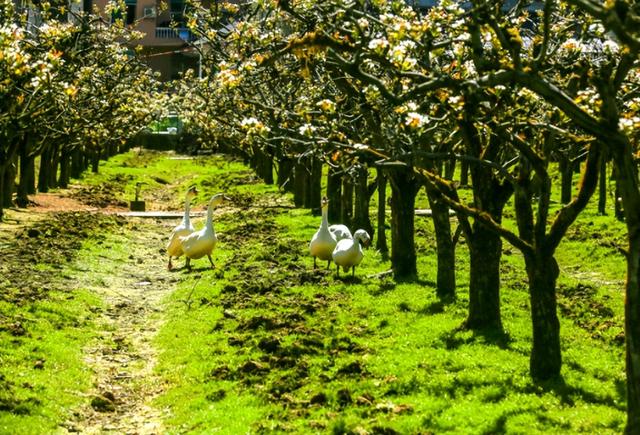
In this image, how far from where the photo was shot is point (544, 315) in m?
15.1

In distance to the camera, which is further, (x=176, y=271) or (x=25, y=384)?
(x=176, y=271)

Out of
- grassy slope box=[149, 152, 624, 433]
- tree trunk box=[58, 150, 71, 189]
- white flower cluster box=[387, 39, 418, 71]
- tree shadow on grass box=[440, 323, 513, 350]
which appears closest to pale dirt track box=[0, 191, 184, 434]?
grassy slope box=[149, 152, 624, 433]

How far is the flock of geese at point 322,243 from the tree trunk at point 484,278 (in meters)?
7.40

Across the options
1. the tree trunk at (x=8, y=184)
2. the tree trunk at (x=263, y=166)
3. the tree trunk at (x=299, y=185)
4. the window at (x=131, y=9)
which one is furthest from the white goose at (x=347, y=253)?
the window at (x=131, y=9)

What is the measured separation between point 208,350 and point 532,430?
312 inches

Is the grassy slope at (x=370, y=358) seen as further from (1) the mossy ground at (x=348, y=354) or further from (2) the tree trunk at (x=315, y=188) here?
(2) the tree trunk at (x=315, y=188)

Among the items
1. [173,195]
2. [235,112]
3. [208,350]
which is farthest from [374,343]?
[173,195]

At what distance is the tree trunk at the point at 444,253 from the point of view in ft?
75.6

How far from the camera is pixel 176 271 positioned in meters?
31.0

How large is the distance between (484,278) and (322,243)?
9.32 m

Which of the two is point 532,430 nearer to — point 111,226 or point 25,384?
point 25,384

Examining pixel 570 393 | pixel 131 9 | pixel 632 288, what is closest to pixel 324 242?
pixel 570 393

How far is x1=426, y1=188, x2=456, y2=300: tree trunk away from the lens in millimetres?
23031

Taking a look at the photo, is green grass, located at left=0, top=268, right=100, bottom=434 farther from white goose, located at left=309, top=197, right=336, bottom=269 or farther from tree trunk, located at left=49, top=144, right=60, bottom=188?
tree trunk, located at left=49, top=144, right=60, bottom=188
